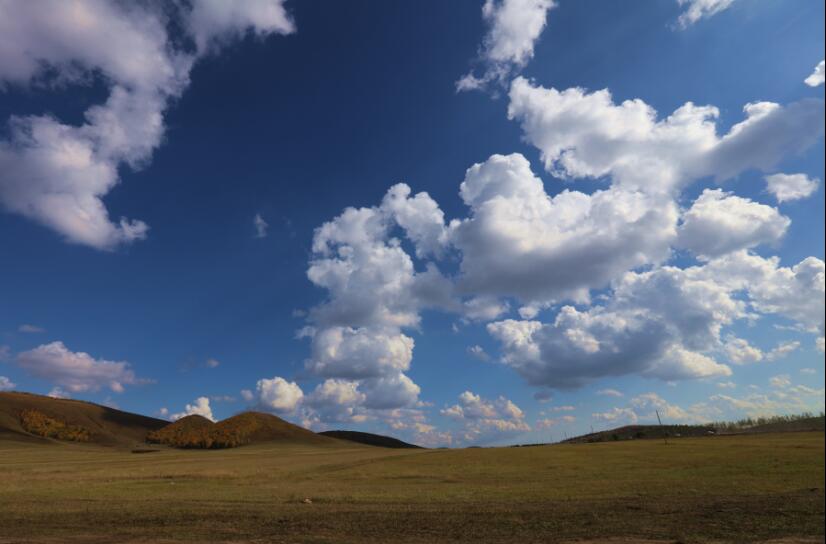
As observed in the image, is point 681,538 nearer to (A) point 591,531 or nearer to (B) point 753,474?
(A) point 591,531

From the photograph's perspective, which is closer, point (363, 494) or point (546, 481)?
point (363, 494)

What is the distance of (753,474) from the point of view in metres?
45.3

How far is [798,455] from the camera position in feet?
187

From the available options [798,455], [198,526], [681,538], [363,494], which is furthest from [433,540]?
[798,455]

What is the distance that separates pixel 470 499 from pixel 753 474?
26702 millimetres

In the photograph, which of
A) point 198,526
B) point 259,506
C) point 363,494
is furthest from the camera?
point 363,494

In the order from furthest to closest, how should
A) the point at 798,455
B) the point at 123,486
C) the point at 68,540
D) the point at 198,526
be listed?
the point at 798,455 → the point at 123,486 → the point at 198,526 → the point at 68,540

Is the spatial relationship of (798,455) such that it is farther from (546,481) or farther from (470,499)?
(470,499)

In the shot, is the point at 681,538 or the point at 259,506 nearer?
the point at 681,538

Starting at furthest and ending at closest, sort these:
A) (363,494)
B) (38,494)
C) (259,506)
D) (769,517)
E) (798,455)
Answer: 1. (798,455)
2. (38,494)
3. (363,494)
4. (259,506)
5. (769,517)

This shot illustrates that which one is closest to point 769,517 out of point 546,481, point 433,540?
point 433,540

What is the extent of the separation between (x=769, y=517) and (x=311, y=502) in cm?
2631

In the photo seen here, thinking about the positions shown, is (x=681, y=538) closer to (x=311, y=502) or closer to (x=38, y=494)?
(x=311, y=502)

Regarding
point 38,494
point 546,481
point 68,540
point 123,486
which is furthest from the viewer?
Answer: point 123,486
